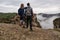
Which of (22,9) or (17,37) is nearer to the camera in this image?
(17,37)

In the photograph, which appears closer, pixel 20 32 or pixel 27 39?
pixel 27 39

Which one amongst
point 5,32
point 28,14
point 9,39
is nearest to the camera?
point 9,39

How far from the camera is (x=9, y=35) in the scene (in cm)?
1981

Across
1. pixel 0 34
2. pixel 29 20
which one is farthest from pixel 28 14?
pixel 0 34

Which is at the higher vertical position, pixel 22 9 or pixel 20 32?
pixel 22 9

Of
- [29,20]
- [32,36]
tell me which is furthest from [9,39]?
[29,20]

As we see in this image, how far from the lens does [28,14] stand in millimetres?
22250

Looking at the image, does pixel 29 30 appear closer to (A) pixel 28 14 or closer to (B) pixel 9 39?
(A) pixel 28 14

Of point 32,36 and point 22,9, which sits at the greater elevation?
point 22,9

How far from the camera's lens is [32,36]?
20.9 meters

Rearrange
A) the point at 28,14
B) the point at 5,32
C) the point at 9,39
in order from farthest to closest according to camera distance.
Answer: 1. the point at 28,14
2. the point at 5,32
3. the point at 9,39

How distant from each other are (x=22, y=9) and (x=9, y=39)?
5.10 m

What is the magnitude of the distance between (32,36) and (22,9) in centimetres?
335

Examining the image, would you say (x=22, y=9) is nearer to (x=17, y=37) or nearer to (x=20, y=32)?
(x=20, y=32)
